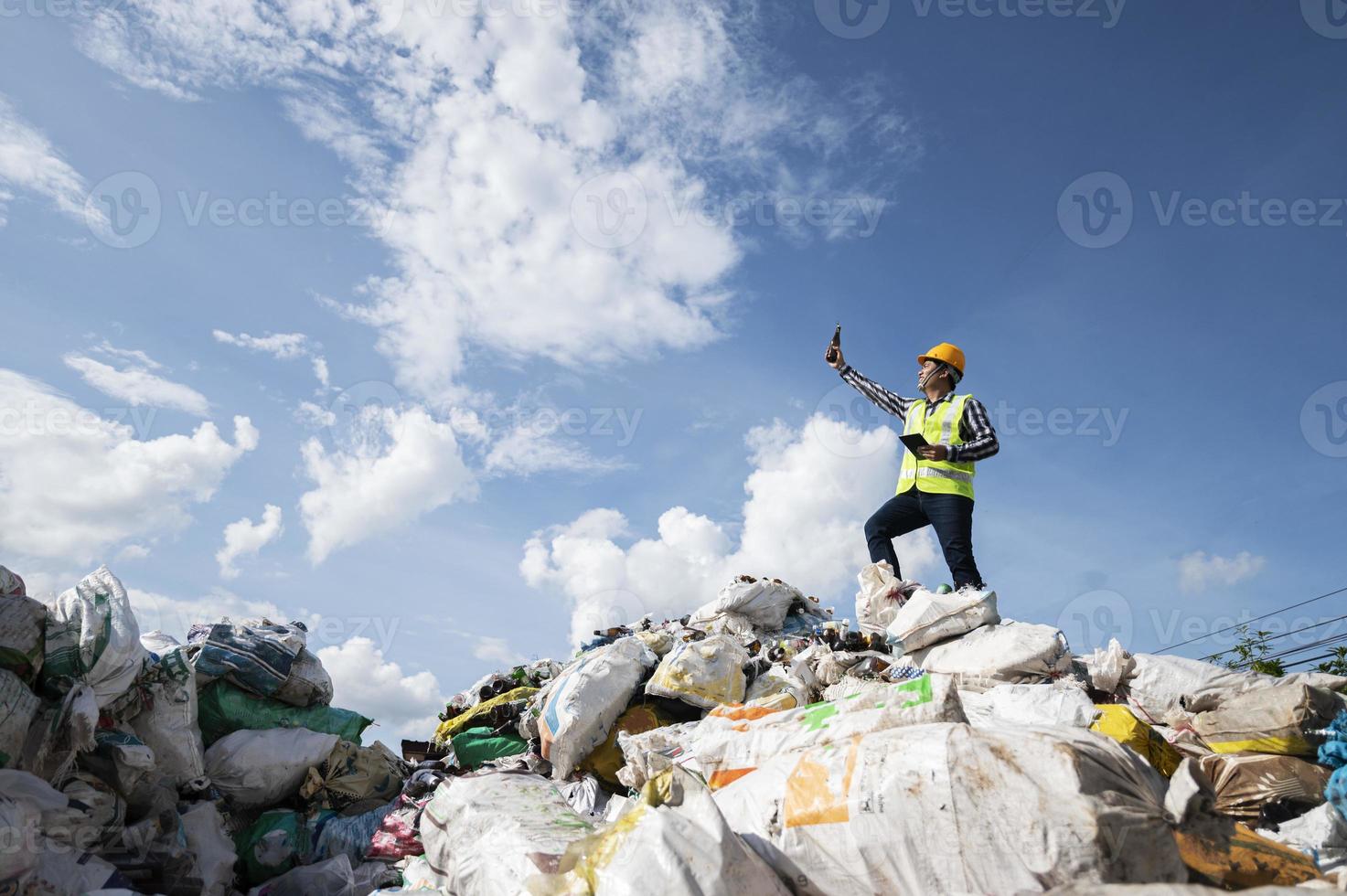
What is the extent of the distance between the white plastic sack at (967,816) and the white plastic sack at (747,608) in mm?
3251

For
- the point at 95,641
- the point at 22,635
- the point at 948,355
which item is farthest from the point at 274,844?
the point at 948,355

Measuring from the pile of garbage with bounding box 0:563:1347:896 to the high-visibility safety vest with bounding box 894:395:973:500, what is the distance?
599mm

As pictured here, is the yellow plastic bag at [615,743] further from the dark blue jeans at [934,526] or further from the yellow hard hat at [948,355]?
the yellow hard hat at [948,355]

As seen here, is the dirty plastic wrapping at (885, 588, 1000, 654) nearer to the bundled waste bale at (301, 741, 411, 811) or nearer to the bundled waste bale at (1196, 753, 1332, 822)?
the bundled waste bale at (1196, 753, 1332, 822)

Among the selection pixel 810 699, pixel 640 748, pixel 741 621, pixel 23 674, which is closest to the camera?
pixel 23 674

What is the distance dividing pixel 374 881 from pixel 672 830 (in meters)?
1.99

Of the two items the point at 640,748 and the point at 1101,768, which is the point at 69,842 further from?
the point at 1101,768

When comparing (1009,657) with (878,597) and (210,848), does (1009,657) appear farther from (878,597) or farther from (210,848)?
(210,848)

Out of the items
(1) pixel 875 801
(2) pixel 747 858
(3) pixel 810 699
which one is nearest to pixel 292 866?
(3) pixel 810 699

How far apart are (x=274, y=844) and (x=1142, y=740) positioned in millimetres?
3222

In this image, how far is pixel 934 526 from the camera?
4.49 m

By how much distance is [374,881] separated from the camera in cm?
298

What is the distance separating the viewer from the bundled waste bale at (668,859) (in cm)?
151

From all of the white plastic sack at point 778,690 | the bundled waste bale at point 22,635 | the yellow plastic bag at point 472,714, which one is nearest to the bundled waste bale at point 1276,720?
the white plastic sack at point 778,690
